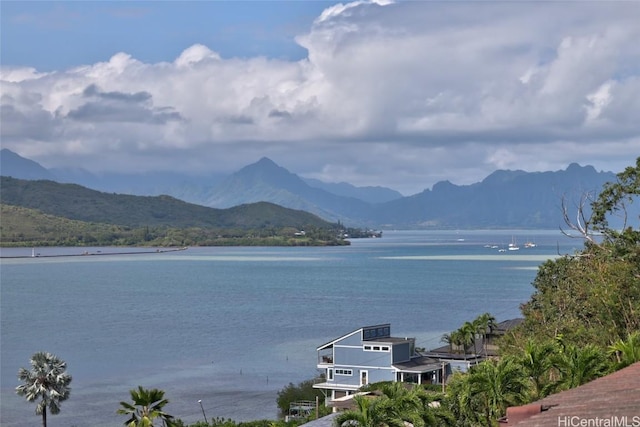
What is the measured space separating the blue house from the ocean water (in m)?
5.36

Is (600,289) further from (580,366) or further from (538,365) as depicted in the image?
(580,366)

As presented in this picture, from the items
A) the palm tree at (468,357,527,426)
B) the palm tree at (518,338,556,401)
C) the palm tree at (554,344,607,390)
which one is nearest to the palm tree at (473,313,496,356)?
the palm tree at (518,338,556,401)

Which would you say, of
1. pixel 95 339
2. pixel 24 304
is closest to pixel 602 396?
pixel 95 339

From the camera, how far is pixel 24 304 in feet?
429

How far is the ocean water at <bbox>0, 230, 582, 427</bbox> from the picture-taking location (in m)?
66.1

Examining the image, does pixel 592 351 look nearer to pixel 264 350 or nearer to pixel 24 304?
pixel 264 350

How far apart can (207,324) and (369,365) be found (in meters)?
52.0

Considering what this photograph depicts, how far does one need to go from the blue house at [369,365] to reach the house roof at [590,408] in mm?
40093

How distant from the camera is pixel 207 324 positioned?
106375 mm

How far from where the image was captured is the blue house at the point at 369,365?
187ft

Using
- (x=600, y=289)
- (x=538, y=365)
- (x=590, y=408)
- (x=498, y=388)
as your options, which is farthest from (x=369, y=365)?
(x=590, y=408)

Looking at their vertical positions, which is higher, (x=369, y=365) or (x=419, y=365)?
(x=369, y=365)

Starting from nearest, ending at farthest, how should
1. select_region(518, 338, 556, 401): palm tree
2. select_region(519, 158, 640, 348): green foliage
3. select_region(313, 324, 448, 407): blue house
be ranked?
select_region(518, 338, 556, 401): palm tree → select_region(519, 158, 640, 348): green foliage → select_region(313, 324, 448, 407): blue house

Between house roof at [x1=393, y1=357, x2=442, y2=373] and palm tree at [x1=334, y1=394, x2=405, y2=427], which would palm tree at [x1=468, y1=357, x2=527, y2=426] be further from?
house roof at [x1=393, y1=357, x2=442, y2=373]
